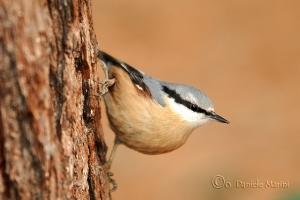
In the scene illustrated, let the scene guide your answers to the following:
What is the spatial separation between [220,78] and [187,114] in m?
4.24

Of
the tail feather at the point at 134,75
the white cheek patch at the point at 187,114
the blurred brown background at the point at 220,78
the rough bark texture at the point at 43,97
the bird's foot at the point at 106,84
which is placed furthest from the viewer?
the blurred brown background at the point at 220,78

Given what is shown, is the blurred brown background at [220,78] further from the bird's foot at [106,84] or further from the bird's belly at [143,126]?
the bird's foot at [106,84]

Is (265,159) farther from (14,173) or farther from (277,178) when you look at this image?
(14,173)

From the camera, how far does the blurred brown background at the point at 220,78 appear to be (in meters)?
7.59

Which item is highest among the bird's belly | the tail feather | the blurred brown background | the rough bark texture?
the blurred brown background

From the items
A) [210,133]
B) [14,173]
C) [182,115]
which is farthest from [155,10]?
[14,173]

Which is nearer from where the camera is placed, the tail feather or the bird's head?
the tail feather

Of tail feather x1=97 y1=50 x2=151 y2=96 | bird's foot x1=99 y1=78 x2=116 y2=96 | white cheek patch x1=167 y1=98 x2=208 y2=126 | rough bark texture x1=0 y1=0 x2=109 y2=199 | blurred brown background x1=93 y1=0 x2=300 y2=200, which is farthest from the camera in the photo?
blurred brown background x1=93 y1=0 x2=300 y2=200

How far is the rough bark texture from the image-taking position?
273 cm

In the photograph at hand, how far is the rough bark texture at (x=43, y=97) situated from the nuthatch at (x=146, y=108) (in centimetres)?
104

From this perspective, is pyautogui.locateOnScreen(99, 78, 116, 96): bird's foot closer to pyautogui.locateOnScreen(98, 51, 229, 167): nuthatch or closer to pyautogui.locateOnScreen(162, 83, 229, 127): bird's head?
pyautogui.locateOnScreen(98, 51, 229, 167): nuthatch

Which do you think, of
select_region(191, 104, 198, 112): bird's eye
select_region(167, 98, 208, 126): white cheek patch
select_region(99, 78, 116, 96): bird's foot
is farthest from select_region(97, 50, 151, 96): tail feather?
select_region(191, 104, 198, 112): bird's eye

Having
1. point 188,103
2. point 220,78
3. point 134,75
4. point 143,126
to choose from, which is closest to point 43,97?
point 143,126

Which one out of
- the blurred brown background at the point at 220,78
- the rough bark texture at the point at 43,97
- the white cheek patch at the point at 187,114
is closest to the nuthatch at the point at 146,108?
the white cheek patch at the point at 187,114
